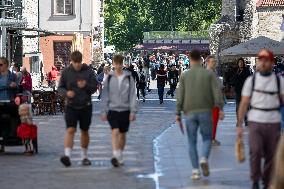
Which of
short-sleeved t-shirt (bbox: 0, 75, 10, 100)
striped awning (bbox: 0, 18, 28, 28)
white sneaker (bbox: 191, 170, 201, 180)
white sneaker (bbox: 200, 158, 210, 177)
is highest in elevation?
striped awning (bbox: 0, 18, 28, 28)

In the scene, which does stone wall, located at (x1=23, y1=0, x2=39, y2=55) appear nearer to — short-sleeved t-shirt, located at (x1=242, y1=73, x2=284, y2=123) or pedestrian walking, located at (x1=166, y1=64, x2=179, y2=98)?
pedestrian walking, located at (x1=166, y1=64, x2=179, y2=98)

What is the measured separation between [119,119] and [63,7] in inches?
1718

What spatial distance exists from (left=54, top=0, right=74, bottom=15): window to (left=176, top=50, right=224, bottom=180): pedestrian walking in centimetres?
4496

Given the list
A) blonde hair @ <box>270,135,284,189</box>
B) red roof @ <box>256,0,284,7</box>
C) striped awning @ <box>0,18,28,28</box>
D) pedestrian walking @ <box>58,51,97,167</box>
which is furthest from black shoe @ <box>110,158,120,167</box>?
red roof @ <box>256,0,284,7</box>

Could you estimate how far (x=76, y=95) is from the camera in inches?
586

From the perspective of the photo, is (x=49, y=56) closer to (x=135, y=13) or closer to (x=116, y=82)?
(x=116, y=82)

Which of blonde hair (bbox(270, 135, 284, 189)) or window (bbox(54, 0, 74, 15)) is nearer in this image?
blonde hair (bbox(270, 135, 284, 189))

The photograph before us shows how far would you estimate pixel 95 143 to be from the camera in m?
19.6

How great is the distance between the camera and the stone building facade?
55250mm

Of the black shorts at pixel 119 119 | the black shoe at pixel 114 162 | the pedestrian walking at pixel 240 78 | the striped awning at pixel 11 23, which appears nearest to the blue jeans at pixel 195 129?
the black shorts at pixel 119 119

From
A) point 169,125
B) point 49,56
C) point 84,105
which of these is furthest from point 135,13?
point 84,105

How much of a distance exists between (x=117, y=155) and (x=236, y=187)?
9.99 feet

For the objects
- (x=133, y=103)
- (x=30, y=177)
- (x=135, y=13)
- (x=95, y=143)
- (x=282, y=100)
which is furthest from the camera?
(x=135, y=13)

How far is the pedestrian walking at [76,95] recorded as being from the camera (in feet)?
48.6
